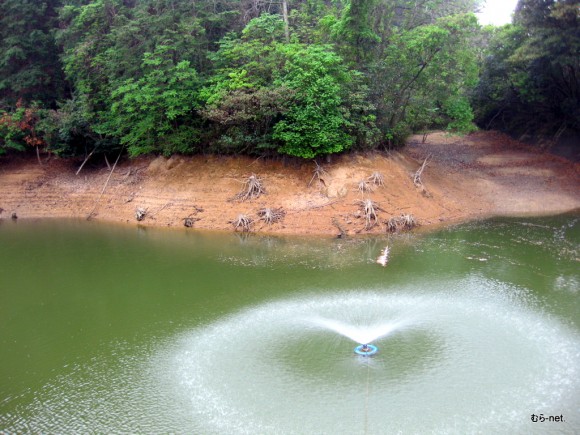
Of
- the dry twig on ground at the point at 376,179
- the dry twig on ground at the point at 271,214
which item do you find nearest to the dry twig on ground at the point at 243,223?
the dry twig on ground at the point at 271,214

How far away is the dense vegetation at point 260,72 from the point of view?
22.5m

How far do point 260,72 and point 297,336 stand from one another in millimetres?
14249

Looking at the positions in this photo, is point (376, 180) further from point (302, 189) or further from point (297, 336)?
point (297, 336)

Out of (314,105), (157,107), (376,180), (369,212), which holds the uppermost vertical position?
(314,105)

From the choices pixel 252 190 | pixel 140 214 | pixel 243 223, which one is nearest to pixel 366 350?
pixel 243 223

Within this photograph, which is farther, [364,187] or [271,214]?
[364,187]

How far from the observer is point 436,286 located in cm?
1564

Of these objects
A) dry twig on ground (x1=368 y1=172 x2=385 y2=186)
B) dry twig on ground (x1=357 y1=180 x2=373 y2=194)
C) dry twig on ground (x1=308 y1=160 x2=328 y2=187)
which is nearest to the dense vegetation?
dry twig on ground (x1=308 y1=160 x2=328 y2=187)

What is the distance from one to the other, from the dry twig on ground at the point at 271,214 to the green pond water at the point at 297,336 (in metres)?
1.38

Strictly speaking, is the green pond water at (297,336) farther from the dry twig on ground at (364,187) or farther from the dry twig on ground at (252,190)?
the dry twig on ground at (252,190)

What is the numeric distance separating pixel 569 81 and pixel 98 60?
2367cm

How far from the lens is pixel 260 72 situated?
23.5 metres

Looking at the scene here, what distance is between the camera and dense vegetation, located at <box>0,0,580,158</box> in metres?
22.5

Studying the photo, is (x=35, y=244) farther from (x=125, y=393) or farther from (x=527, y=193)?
(x=527, y=193)
